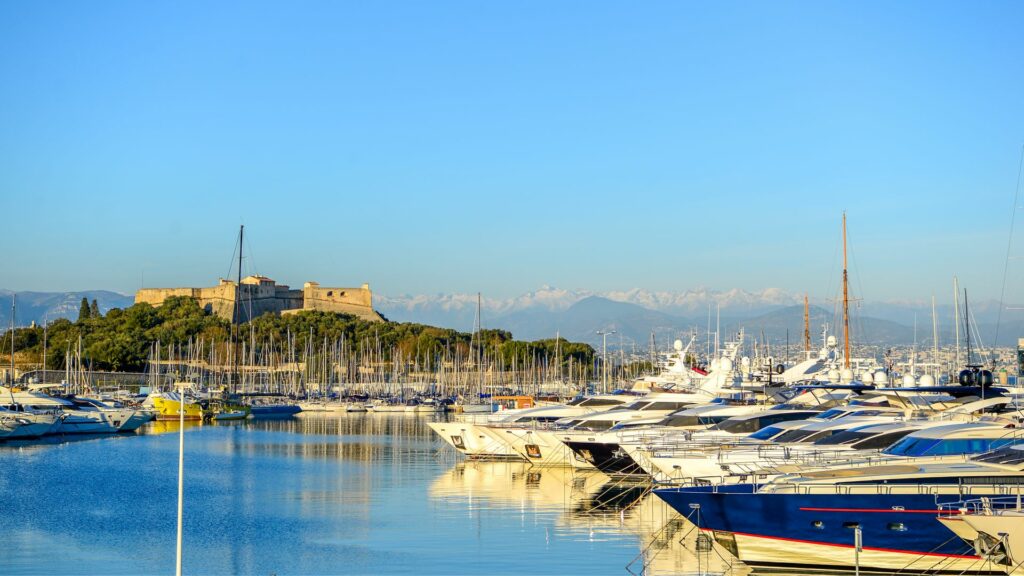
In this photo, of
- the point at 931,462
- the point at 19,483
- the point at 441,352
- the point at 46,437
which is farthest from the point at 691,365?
the point at 441,352

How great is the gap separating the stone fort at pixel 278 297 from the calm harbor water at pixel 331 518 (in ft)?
347

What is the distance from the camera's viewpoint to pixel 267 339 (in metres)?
133

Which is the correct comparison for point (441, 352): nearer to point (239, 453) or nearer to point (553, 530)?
point (239, 453)

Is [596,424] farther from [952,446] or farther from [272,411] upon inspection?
[272,411]

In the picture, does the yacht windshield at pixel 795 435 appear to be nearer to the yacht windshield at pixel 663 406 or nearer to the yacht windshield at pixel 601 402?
the yacht windshield at pixel 663 406

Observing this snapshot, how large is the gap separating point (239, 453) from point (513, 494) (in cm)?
2049

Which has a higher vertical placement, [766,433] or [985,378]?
[985,378]

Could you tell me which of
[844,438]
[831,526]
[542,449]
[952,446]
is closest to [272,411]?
[542,449]

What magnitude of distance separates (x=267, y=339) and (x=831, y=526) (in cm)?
11666

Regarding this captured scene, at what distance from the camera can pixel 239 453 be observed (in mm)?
51281

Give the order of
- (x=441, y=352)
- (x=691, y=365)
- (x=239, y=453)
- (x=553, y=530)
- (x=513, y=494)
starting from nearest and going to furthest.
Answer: (x=553, y=530) < (x=513, y=494) < (x=239, y=453) < (x=691, y=365) < (x=441, y=352)

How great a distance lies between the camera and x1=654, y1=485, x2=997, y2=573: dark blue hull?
20109mm

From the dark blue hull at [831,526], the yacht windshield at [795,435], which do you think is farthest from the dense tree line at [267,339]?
the dark blue hull at [831,526]

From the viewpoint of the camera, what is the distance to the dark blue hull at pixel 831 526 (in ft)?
66.0
